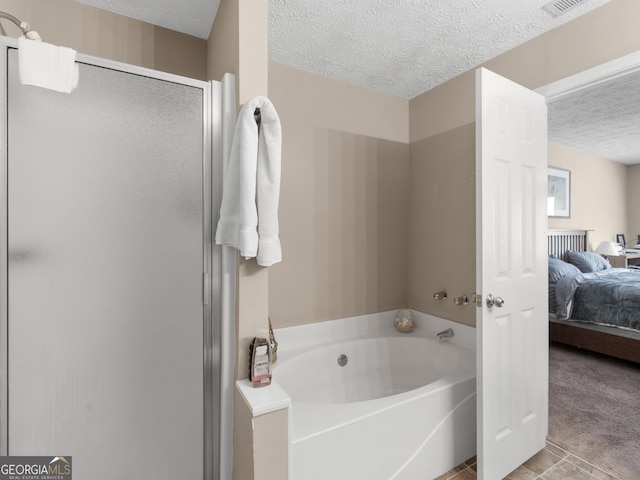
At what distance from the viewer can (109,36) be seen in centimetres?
178

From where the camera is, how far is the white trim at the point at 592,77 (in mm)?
1658

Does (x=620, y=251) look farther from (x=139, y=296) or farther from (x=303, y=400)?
(x=139, y=296)

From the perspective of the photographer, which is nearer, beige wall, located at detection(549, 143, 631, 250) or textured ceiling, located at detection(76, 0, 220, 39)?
textured ceiling, located at detection(76, 0, 220, 39)

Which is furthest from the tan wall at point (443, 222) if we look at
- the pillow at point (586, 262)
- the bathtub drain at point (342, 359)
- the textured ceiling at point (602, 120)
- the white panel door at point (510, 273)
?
the pillow at point (586, 262)

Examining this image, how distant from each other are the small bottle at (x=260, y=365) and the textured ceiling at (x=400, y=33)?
1.68 meters

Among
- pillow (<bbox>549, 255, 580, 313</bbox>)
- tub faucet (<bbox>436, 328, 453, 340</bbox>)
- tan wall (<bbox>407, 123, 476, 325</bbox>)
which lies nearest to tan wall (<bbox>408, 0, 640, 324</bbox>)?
tan wall (<bbox>407, 123, 476, 325</bbox>)

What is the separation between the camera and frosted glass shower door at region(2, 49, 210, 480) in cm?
119

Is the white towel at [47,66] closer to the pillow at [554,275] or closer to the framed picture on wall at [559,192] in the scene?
the pillow at [554,275]

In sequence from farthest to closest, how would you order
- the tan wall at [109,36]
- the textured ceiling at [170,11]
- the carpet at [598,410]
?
the carpet at [598,410] < the textured ceiling at [170,11] < the tan wall at [109,36]

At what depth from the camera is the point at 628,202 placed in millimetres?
6273

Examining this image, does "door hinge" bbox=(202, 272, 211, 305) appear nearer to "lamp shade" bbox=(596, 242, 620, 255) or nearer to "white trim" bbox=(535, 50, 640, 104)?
"white trim" bbox=(535, 50, 640, 104)

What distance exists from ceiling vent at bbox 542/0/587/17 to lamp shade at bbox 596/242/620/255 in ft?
16.1

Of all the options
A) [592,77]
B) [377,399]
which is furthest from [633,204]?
[377,399]

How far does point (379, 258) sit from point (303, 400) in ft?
4.04
